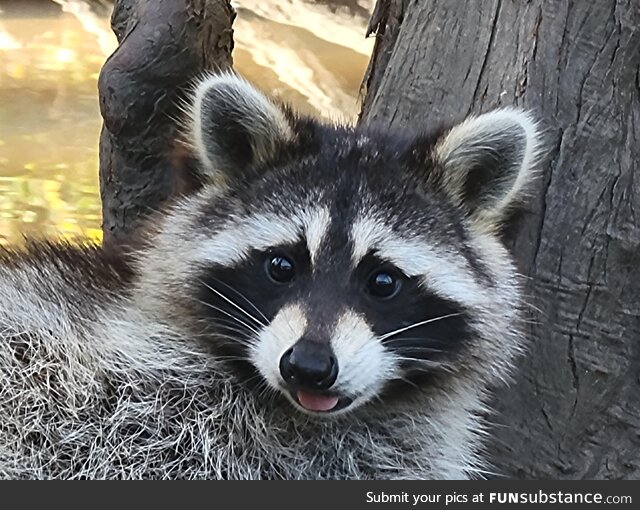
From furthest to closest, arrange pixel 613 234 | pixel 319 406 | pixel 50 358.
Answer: pixel 613 234 → pixel 50 358 → pixel 319 406

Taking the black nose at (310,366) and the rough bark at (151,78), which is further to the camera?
the rough bark at (151,78)

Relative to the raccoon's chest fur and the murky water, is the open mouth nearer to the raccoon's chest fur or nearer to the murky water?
the raccoon's chest fur

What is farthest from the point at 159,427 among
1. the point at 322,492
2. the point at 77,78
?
the point at 77,78

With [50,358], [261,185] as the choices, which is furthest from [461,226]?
[50,358]

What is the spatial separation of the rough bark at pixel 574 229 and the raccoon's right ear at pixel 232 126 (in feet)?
3.02

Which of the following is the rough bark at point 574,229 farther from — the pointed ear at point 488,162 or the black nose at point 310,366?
the black nose at point 310,366

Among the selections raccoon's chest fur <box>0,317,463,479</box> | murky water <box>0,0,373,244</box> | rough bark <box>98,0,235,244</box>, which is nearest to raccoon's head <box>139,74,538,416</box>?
raccoon's chest fur <box>0,317,463,479</box>

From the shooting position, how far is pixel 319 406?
8.00ft

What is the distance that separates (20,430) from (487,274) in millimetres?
1323

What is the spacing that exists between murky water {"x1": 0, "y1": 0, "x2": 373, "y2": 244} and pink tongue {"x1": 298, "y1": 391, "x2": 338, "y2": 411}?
247 centimetres

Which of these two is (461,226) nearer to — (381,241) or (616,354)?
(381,241)

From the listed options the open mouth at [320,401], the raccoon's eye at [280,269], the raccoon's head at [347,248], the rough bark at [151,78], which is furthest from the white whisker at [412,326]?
the rough bark at [151,78]

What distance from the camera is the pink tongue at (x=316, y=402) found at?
2.41m

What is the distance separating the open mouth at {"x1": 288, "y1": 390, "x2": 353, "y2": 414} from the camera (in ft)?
7.88
